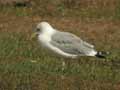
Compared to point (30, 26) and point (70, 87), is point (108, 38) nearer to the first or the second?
point (30, 26)

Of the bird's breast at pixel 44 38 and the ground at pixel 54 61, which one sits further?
the bird's breast at pixel 44 38

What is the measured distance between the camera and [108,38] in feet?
58.4

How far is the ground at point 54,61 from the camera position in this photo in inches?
444

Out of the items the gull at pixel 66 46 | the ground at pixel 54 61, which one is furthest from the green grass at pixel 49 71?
the gull at pixel 66 46

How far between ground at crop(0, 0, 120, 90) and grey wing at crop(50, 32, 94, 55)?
0.33m

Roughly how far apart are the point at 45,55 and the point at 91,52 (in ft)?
5.89

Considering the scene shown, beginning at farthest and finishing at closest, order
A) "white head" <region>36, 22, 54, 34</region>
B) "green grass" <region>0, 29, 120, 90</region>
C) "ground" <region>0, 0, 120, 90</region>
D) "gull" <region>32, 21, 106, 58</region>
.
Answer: "white head" <region>36, 22, 54, 34</region> < "gull" <region>32, 21, 106, 58</region> < "ground" <region>0, 0, 120, 90</region> < "green grass" <region>0, 29, 120, 90</region>

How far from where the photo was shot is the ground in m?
11.3

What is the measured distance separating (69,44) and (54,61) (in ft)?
2.22

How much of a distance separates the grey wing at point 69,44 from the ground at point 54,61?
329 mm

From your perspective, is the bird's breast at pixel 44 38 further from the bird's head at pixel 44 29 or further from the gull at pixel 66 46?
the bird's head at pixel 44 29

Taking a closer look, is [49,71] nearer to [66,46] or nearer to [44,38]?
[66,46]

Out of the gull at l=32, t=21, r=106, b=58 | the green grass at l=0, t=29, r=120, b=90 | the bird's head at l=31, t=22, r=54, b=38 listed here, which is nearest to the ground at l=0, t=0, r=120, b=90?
the green grass at l=0, t=29, r=120, b=90

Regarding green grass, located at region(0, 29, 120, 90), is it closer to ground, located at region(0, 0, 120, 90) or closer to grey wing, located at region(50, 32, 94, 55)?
ground, located at region(0, 0, 120, 90)
